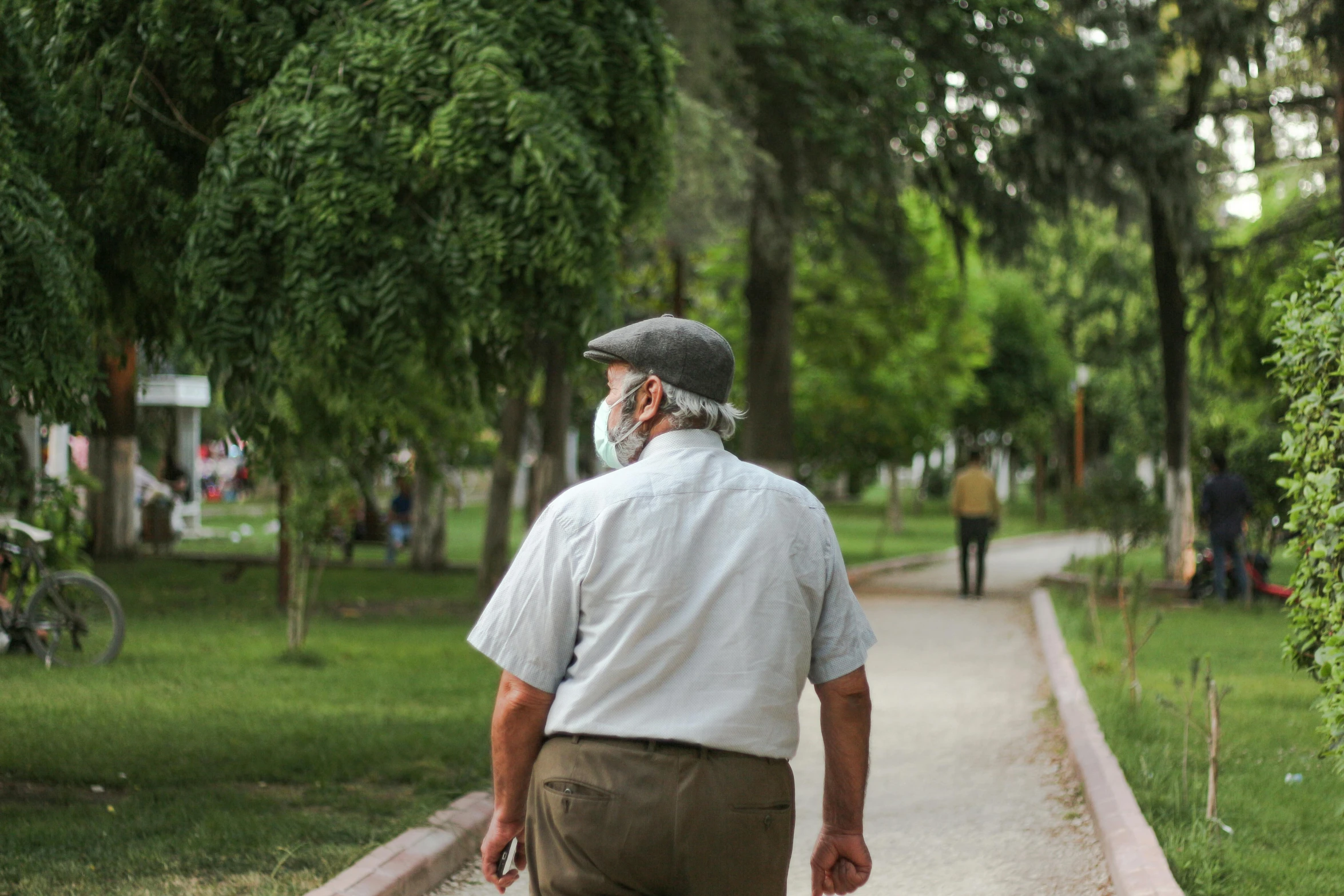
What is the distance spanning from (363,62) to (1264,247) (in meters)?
15.7

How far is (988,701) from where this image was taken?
35.9ft

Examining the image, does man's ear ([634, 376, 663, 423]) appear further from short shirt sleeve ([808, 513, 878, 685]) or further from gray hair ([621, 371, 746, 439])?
short shirt sleeve ([808, 513, 878, 685])

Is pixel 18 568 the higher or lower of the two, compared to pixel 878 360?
lower

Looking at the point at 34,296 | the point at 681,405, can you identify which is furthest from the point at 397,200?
the point at 681,405

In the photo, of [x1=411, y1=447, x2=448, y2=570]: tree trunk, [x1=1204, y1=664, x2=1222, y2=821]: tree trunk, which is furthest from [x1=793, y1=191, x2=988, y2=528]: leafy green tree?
[x1=1204, y1=664, x2=1222, y2=821]: tree trunk

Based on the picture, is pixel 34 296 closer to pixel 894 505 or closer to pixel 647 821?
pixel 647 821

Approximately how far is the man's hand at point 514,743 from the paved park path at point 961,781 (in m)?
3.26

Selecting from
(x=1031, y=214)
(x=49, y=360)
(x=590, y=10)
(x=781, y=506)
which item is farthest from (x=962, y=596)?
(x=781, y=506)

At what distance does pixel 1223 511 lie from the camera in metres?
16.7

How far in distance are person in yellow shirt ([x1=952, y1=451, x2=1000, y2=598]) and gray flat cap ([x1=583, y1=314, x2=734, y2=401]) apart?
15.3m

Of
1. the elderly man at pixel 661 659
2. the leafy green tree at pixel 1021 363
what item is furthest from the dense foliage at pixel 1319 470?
the leafy green tree at pixel 1021 363

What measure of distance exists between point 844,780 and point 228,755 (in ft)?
19.0

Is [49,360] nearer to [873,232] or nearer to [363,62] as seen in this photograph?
[363,62]

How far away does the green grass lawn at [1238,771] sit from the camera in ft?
18.9
